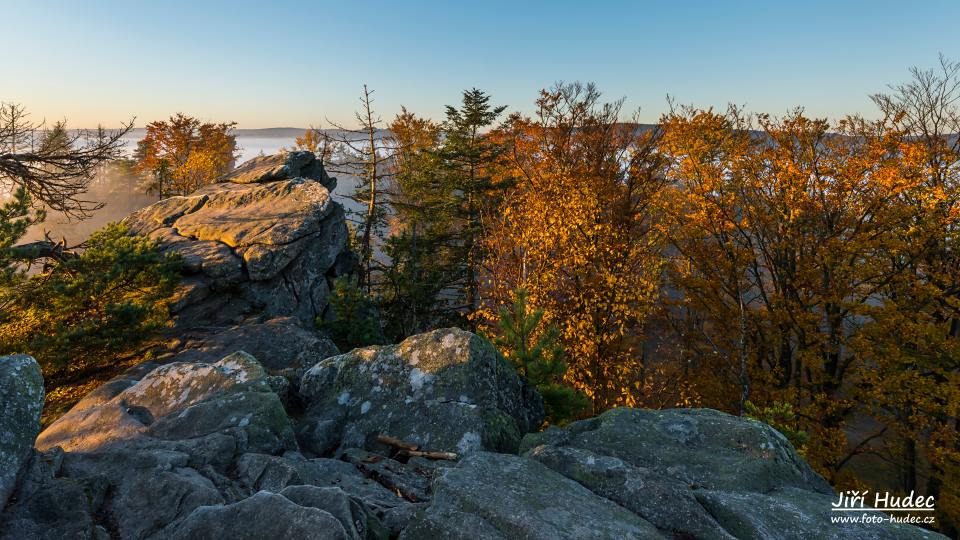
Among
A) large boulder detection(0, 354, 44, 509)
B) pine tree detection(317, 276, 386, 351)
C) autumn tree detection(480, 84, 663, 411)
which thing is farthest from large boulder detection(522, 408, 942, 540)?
pine tree detection(317, 276, 386, 351)

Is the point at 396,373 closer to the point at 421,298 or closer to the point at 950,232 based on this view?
the point at 421,298

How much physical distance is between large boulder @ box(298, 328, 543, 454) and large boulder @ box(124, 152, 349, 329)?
31.7 feet

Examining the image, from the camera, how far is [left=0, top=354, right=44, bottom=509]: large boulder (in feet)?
13.3

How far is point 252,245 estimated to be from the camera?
19.3 metres

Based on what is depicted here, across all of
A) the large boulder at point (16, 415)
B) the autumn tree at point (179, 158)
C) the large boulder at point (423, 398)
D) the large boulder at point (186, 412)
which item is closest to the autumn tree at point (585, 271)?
the large boulder at point (423, 398)

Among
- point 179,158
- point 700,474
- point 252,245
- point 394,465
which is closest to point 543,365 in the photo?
point 394,465

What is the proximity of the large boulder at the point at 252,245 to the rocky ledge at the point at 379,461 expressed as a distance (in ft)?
14.4

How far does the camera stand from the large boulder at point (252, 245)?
17625 millimetres

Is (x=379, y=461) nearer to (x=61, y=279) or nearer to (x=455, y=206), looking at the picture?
(x=61, y=279)

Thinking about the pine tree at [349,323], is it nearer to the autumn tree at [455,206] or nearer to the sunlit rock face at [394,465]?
the sunlit rock face at [394,465]

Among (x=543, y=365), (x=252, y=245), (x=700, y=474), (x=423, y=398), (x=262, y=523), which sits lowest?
(x=543, y=365)

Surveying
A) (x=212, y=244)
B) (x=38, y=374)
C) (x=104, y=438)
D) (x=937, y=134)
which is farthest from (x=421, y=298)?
(x=937, y=134)

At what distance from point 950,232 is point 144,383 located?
84.8 feet

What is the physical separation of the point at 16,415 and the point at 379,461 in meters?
4.20
